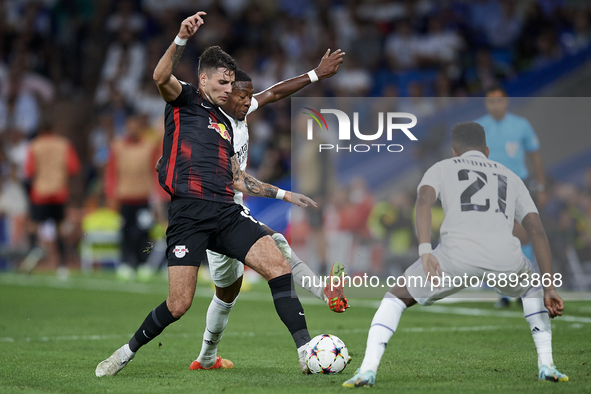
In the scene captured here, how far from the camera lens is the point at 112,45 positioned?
18.6 m

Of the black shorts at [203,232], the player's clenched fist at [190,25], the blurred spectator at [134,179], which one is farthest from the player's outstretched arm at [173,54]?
the blurred spectator at [134,179]

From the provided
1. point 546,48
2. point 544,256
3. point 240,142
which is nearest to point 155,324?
point 240,142

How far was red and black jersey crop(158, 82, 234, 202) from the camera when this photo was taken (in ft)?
17.6

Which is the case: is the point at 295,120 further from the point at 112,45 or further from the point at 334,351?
the point at 112,45

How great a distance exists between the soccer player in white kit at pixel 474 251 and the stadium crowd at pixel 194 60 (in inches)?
289

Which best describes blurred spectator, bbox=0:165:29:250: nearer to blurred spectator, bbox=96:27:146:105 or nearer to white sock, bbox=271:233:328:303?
blurred spectator, bbox=96:27:146:105

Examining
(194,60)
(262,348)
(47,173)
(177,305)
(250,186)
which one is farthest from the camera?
(194,60)

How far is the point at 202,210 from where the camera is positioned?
5305 mm

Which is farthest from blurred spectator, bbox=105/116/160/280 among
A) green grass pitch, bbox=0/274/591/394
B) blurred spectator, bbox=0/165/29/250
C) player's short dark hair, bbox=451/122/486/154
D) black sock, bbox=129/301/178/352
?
player's short dark hair, bbox=451/122/486/154

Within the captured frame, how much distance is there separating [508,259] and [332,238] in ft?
16.4

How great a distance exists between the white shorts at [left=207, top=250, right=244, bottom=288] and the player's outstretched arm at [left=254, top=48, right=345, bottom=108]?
1240 millimetres


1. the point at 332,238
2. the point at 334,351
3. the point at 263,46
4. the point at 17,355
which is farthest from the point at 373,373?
the point at 263,46

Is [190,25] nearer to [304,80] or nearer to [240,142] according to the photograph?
[240,142]

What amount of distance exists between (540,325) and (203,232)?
2.14 metres
